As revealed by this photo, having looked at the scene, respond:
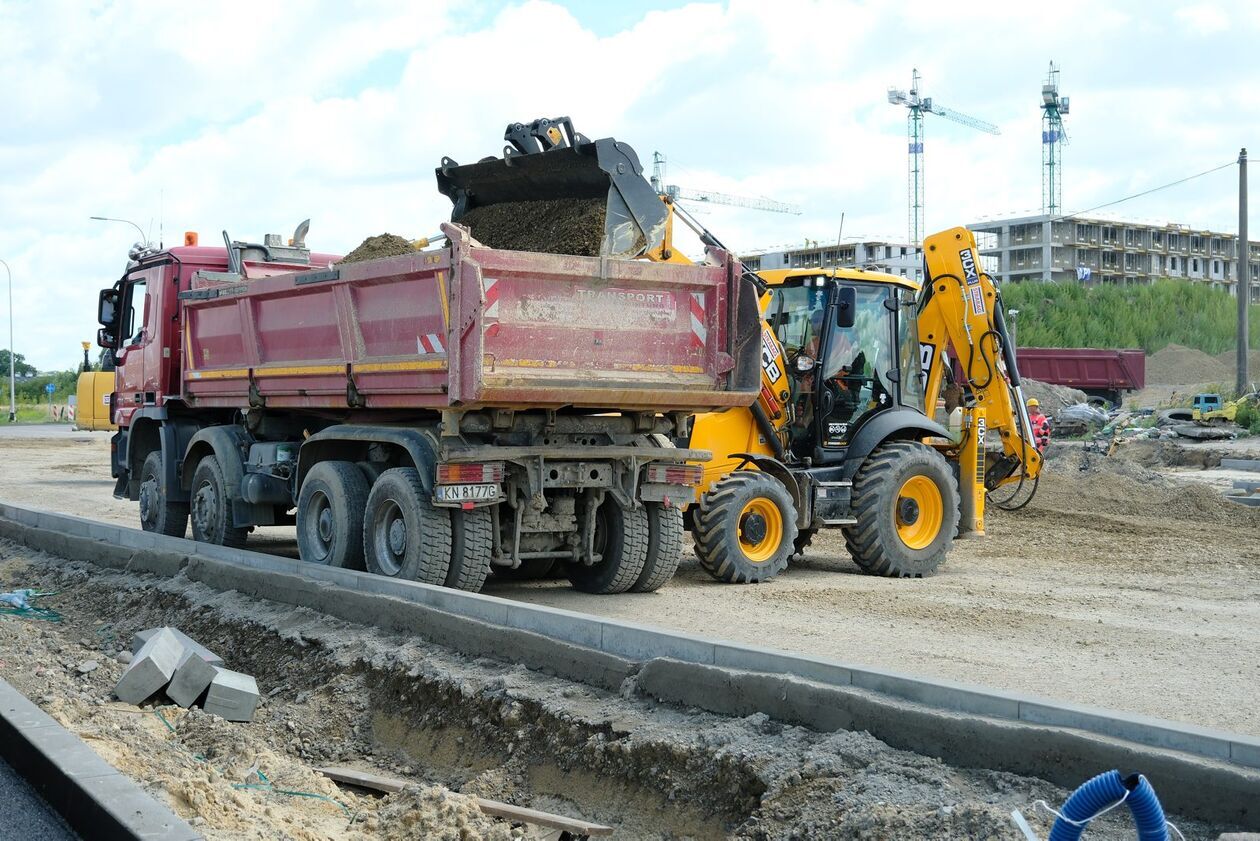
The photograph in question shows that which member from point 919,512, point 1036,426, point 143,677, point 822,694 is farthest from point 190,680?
point 1036,426

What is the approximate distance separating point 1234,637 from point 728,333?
162 inches

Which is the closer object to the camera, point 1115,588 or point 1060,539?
point 1115,588

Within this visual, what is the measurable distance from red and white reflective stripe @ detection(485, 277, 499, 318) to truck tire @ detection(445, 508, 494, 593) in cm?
160

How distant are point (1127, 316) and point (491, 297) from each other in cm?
6040

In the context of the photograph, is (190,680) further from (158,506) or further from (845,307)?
(845,307)

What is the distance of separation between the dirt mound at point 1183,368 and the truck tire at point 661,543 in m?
46.5

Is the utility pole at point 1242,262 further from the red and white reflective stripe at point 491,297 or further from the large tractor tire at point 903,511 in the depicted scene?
the red and white reflective stripe at point 491,297

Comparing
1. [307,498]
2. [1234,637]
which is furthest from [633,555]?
[1234,637]

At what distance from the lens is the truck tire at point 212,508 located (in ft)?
40.4

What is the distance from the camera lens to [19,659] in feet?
26.3

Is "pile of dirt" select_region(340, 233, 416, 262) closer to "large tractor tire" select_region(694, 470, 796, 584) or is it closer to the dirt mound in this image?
"large tractor tire" select_region(694, 470, 796, 584)

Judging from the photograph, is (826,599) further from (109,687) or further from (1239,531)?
(1239,531)

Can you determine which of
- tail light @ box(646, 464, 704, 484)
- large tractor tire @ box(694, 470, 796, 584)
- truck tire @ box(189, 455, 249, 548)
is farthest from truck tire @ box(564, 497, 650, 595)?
truck tire @ box(189, 455, 249, 548)

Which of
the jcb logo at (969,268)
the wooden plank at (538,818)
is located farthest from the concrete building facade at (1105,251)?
the wooden plank at (538,818)
